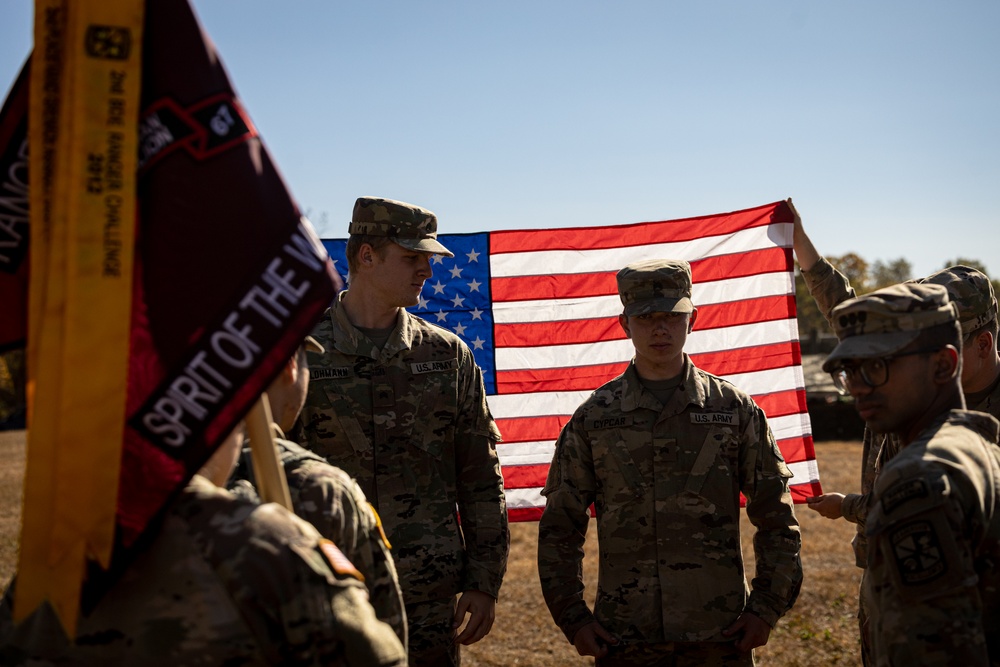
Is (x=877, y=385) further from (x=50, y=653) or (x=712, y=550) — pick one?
(x=50, y=653)

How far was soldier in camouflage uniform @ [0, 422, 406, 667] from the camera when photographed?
1646mm

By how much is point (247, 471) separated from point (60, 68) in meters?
1.22

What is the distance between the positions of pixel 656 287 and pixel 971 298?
4.29 ft

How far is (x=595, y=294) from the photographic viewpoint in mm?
5953

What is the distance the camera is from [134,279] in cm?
162

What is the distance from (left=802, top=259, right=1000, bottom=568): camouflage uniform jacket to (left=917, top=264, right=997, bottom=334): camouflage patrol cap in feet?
0.97

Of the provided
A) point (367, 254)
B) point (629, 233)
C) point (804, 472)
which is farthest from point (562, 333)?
point (367, 254)

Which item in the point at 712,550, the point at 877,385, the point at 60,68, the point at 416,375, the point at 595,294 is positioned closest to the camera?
the point at 60,68

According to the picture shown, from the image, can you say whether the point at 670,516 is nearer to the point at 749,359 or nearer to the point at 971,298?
the point at 971,298

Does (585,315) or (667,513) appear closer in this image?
(667,513)

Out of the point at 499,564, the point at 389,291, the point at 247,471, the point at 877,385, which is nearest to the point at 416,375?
the point at 389,291

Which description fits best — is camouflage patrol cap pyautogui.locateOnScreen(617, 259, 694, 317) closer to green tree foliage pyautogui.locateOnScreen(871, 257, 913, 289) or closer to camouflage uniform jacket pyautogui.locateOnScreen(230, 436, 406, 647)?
camouflage uniform jacket pyautogui.locateOnScreen(230, 436, 406, 647)

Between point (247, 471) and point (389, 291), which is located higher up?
point (389, 291)

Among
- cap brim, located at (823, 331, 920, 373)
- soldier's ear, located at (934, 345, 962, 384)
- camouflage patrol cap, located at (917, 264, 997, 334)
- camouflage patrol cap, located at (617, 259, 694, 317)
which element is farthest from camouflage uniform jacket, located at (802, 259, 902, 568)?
cap brim, located at (823, 331, 920, 373)
